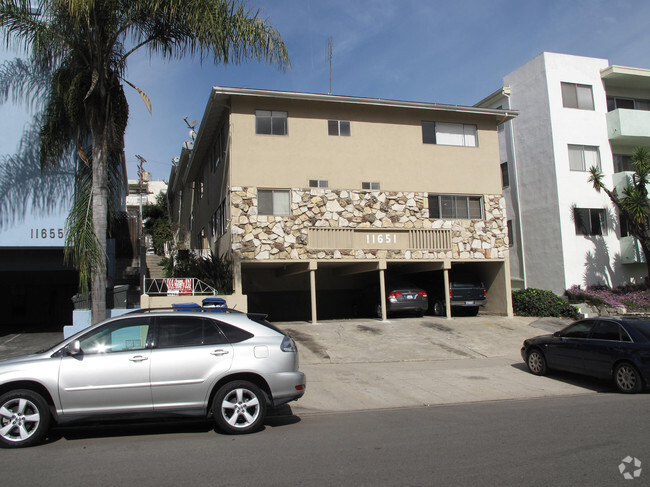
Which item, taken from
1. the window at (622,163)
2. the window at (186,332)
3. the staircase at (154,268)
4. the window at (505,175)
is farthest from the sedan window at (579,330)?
the staircase at (154,268)

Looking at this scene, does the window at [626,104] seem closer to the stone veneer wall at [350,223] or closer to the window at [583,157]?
the window at [583,157]

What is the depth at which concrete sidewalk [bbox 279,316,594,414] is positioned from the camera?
981cm

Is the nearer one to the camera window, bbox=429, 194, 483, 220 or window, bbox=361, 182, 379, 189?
window, bbox=361, 182, 379, 189

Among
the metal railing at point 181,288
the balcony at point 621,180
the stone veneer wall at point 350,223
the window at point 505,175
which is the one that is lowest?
the metal railing at point 181,288

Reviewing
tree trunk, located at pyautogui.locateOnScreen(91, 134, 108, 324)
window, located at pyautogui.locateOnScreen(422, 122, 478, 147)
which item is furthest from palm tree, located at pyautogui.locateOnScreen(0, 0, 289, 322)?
window, located at pyautogui.locateOnScreen(422, 122, 478, 147)

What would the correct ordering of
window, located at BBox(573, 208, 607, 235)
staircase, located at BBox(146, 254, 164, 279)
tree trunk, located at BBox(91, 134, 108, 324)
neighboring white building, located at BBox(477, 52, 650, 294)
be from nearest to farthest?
1. tree trunk, located at BBox(91, 134, 108, 324)
2. neighboring white building, located at BBox(477, 52, 650, 294)
3. window, located at BBox(573, 208, 607, 235)
4. staircase, located at BBox(146, 254, 164, 279)

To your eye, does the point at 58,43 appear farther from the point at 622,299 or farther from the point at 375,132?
the point at 622,299

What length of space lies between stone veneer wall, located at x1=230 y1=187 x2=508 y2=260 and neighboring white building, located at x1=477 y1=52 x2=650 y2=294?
4144mm

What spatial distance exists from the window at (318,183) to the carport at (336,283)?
8.66 feet

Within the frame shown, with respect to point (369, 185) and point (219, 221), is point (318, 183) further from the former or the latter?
point (219, 221)

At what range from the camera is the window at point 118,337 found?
22.1ft

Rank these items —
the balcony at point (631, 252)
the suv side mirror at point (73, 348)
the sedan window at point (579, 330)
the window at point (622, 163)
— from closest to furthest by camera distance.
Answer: the suv side mirror at point (73, 348), the sedan window at point (579, 330), the balcony at point (631, 252), the window at point (622, 163)

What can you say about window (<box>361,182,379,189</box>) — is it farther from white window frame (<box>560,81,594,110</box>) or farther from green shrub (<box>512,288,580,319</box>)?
white window frame (<box>560,81,594,110</box>)

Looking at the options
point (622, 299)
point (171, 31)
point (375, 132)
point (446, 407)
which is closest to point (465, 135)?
point (375, 132)
